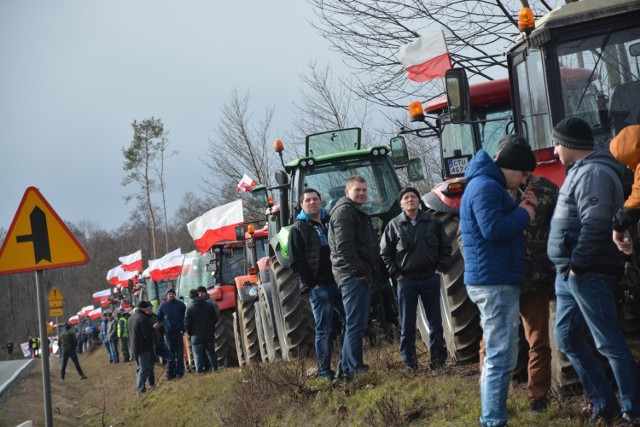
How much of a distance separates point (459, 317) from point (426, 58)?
5629 millimetres

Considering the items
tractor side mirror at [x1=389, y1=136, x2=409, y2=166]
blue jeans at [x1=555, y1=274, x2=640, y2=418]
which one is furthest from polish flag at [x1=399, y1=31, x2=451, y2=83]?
blue jeans at [x1=555, y1=274, x2=640, y2=418]

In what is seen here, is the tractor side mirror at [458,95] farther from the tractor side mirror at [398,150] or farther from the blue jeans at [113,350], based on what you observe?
the blue jeans at [113,350]

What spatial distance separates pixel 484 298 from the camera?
5.83 meters

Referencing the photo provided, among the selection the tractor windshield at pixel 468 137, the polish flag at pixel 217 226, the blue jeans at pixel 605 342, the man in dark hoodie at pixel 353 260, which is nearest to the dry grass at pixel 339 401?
the blue jeans at pixel 605 342

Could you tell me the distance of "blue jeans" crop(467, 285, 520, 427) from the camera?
226 inches

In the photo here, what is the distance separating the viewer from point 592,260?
552 centimetres

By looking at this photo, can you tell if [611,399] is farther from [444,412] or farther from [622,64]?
[622,64]

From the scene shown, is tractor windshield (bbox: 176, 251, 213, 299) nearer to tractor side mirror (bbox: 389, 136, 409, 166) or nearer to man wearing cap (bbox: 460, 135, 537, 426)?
tractor side mirror (bbox: 389, 136, 409, 166)

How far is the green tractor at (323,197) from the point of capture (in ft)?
36.4

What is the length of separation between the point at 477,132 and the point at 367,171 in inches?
60.0

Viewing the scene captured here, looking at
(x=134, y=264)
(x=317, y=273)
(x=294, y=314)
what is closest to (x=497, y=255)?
(x=317, y=273)

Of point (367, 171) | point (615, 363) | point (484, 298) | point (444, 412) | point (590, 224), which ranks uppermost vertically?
point (367, 171)

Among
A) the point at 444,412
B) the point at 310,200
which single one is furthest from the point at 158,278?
the point at 444,412

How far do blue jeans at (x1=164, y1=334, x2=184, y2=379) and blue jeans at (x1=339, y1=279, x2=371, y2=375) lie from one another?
34.2 ft
